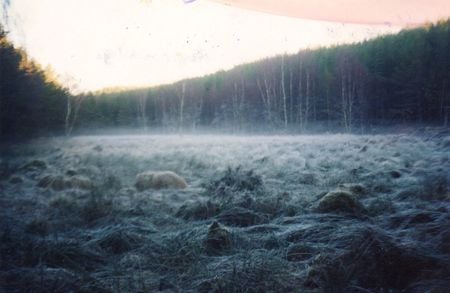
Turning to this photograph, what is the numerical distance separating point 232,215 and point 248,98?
37.0 inches

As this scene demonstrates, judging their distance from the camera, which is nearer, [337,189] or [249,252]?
[249,252]

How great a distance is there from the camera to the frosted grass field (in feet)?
3.99

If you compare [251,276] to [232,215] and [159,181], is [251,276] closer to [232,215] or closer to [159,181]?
[232,215]

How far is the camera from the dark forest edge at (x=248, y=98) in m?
2.03

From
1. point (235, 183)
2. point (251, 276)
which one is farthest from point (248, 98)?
point (251, 276)

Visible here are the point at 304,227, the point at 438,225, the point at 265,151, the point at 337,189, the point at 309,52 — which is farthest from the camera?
the point at 265,151

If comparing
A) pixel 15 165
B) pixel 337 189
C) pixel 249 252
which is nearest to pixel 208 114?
pixel 337 189

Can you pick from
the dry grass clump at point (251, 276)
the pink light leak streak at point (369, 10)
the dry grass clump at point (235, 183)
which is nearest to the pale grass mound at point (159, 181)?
the dry grass clump at point (235, 183)

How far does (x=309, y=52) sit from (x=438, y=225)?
1331 millimetres

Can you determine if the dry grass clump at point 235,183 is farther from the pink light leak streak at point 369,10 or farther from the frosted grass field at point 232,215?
the pink light leak streak at point 369,10

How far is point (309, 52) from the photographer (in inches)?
87.2

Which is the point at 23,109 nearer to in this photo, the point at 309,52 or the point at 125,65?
the point at 125,65

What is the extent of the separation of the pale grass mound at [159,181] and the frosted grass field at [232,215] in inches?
2.3

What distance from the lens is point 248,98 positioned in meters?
2.38
